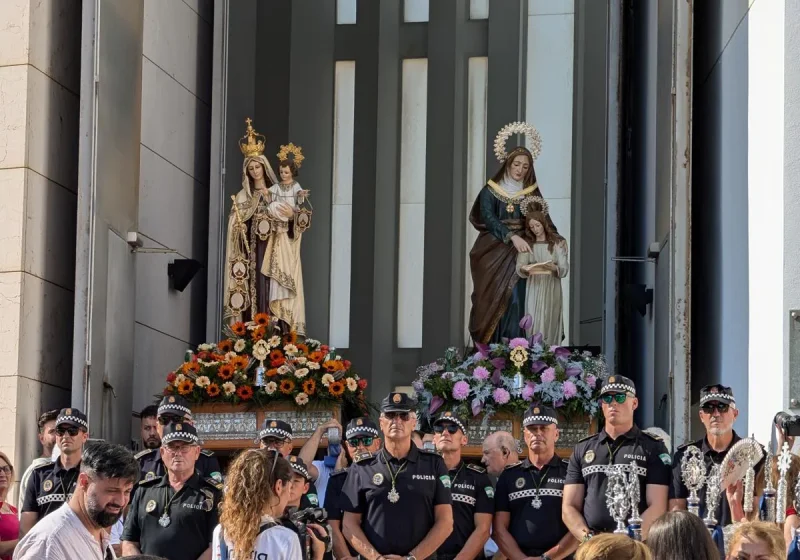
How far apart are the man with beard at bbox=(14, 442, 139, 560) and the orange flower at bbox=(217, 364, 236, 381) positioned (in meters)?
6.55

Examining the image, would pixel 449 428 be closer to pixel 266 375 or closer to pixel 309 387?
pixel 309 387

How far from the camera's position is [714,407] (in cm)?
865

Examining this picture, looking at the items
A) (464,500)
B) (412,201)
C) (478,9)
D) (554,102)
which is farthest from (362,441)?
(478,9)

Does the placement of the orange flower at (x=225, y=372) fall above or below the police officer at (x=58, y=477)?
above

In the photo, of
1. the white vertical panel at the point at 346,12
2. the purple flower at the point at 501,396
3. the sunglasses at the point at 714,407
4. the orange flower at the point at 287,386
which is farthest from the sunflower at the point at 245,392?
the white vertical panel at the point at 346,12

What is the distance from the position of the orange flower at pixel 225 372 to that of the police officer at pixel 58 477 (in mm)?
2545

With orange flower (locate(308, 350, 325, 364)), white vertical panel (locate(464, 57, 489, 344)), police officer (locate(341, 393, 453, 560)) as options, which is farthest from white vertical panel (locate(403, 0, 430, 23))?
police officer (locate(341, 393, 453, 560))

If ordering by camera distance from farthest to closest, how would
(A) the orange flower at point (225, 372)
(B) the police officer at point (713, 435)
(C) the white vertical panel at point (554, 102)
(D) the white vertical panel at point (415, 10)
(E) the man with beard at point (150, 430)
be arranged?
(D) the white vertical panel at point (415, 10) → (C) the white vertical panel at point (554, 102) → (A) the orange flower at point (225, 372) → (E) the man with beard at point (150, 430) → (B) the police officer at point (713, 435)

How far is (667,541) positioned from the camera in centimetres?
483

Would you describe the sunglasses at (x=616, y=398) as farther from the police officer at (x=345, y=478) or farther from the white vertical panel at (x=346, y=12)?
the white vertical panel at (x=346, y=12)

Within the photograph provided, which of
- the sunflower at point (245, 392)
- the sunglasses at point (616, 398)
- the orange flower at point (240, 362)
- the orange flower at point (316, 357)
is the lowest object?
the sunflower at point (245, 392)

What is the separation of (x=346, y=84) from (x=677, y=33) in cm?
480

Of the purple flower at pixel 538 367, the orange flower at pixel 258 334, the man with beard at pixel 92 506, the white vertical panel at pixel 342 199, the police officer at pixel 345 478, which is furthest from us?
the white vertical panel at pixel 342 199

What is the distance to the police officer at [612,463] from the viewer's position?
8.65 meters
